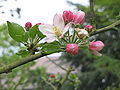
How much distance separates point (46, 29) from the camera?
924mm

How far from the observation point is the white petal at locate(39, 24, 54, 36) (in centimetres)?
91

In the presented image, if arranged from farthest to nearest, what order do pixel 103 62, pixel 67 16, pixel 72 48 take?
pixel 103 62, pixel 67 16, pixel 72 48

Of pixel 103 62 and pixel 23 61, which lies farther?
pixel 103 62

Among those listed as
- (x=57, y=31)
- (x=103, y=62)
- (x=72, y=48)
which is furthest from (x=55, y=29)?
(x=103, y=62)

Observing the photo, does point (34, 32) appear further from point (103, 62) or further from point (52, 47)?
point (103, 62)

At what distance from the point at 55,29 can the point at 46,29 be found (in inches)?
1.5

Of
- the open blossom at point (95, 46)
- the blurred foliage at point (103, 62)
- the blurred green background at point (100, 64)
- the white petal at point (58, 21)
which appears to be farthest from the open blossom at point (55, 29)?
the blurred foliage at point (103, 62)

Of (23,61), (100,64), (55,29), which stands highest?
(55,29)

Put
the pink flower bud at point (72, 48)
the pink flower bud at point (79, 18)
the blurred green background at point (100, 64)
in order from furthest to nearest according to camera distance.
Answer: the blurred green background at point (100, 64), the pink flower bud at point (79, 18), the pink flower bud at point (72, 48)

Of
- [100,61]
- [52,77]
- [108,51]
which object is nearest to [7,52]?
[100,61]

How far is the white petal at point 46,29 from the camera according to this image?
91cm

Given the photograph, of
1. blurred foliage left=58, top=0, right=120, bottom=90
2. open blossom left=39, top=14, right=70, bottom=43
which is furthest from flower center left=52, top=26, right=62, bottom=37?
blurred foliage left=58, top=0, right=120, bottom=90

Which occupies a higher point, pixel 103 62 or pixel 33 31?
pixel 33 31

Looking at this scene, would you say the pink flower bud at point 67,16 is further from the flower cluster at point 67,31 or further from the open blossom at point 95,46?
the open blossom at point 95,46
